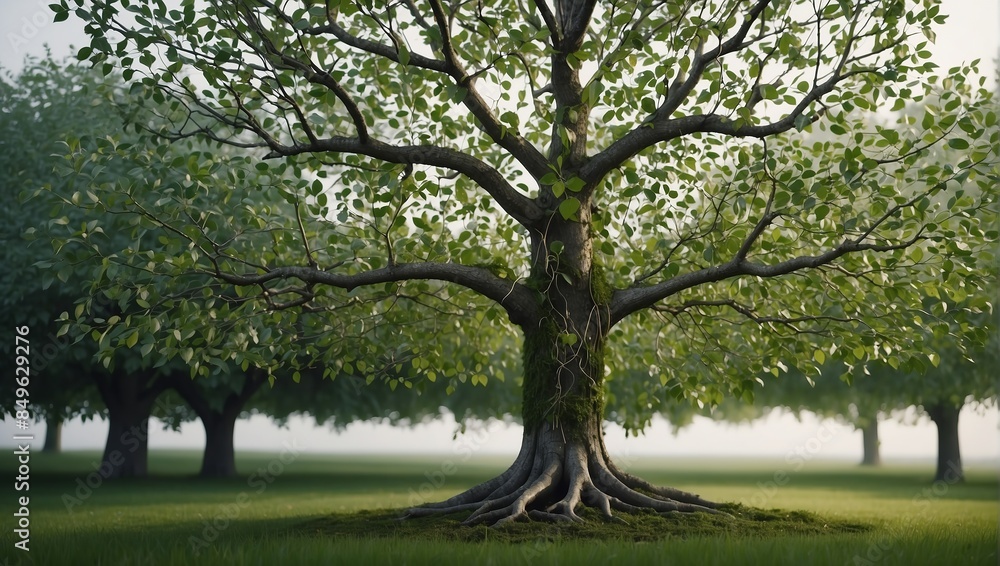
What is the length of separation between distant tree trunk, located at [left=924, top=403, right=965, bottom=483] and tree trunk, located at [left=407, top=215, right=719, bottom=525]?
25.7 metres

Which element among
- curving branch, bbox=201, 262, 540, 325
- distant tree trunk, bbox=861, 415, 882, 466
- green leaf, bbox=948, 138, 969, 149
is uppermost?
green leaf, bbox=948, 138, 969, 149

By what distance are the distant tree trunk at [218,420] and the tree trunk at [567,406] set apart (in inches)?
790

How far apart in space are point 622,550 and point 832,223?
710 centimetres

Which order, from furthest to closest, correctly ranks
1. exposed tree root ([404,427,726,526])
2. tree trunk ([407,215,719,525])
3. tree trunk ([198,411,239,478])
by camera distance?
1. tree trunk ([198,411,239,478])
2. tree trunk ([407,215,719,525])
3. exposed tree root ([404,427,726,526])

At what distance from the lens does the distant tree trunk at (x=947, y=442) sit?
1293 inches

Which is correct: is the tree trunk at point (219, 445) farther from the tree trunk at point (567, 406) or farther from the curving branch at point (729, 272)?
the curving branch at point (729, 272)

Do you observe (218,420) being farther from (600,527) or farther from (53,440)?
(53,440)

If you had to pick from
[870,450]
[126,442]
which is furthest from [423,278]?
[870,450]

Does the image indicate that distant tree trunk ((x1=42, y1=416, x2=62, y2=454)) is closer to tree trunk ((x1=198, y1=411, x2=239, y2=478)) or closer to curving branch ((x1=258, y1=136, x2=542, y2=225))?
tree trunk ((x1=198, y1=411, x2=239, y2=478))

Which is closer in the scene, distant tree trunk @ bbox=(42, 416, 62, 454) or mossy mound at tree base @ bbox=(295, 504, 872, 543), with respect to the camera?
mossy mound at tree base @ bbox=(295, 504, 872, 543)

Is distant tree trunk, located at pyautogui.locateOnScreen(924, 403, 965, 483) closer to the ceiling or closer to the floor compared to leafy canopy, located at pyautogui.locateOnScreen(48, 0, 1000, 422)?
closer to the floor

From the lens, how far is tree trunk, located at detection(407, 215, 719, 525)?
11.3 metres

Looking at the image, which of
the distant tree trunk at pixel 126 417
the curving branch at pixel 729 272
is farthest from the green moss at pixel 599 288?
the distant tree trunk at pixel 126 417

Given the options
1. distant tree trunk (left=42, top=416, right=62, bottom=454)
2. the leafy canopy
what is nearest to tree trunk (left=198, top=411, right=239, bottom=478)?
the leafy canopy
